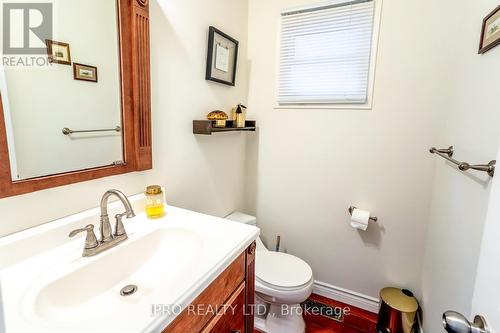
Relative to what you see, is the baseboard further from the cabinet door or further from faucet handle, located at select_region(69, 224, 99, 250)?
faucet handle, located at select_region(69, 224, 99, 250)

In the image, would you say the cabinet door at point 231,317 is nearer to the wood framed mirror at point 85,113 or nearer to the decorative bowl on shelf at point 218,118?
the wood framed mirror at point 85,113

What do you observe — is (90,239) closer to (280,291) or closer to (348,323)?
(280,291)

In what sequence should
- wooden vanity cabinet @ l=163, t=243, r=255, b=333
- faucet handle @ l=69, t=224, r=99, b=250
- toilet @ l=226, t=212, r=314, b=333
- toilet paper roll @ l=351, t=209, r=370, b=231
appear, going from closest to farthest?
wooden vanity cabinet @ l=163, t=243, r=255, b=333 < faucet handle @ l=69, t=224, r=99, b=250 < toilet @ l=226, t=212, r=314, b=333 < toilet paper roll @ l=351, t=209, r=370, b=231

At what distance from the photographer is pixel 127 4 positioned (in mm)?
1043

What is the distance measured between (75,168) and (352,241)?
173 centimetres

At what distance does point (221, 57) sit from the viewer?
1645 mm

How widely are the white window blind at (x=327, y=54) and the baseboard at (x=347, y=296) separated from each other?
1.38 metres

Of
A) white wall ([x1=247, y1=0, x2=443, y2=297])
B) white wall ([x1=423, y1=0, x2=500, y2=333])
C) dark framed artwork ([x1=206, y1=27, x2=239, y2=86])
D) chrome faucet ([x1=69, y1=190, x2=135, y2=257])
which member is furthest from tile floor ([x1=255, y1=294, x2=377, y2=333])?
dark framed artwork ([x1=206, y1=27, x2=239, y2=86])

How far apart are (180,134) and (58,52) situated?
→ 64 centimetres

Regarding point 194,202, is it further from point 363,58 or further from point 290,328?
point 363,58

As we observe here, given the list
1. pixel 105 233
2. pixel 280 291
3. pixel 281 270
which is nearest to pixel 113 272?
pixel 105 233

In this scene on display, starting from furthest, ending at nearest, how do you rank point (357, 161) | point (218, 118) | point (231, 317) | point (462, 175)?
point (357, 161), point (218, 118), point (462, 175), point (231, 317)

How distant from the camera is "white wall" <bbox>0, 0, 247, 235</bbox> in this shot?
2.99ft

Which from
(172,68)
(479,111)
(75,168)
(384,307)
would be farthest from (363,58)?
(75,168)
